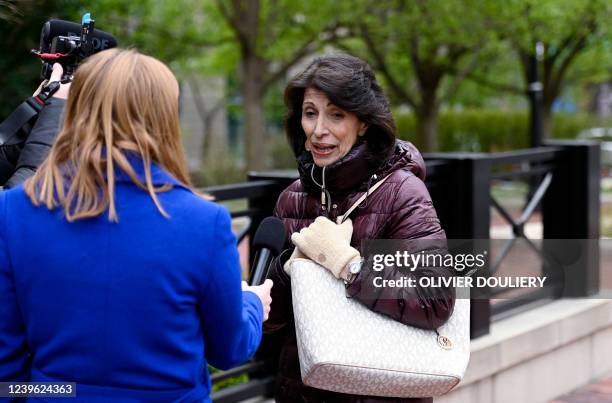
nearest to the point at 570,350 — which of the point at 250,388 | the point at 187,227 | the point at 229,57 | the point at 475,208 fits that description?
the point at 475,208

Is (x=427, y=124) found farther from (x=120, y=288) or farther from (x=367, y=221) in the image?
(x=120, y=288)

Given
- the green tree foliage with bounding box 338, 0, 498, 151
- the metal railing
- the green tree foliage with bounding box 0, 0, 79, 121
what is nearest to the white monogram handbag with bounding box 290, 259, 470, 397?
the metal railing

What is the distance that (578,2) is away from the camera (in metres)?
17.2

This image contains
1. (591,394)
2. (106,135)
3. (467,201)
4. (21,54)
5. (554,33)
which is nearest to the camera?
(106,135)

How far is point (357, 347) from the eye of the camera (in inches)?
108

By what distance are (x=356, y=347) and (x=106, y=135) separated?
42.8 inches

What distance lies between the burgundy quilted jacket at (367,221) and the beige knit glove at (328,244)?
2.4 inches

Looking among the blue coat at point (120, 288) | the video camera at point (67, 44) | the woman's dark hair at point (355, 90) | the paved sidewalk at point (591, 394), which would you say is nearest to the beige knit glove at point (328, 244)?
the woman's dark hair at point (355, 90)

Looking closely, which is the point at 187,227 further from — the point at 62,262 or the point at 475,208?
the point at 475,208

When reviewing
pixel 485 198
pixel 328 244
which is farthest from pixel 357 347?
pixel 485 198

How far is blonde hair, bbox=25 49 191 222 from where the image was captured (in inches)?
78.6

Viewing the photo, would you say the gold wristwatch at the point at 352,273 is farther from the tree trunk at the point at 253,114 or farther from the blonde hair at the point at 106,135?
the tree trunk at the point at 253,114

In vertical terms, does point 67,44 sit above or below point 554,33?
below

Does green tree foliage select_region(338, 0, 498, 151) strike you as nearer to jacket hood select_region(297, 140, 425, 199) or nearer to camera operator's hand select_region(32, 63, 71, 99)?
jacket hood select_region(297, 140, 425, 199)
